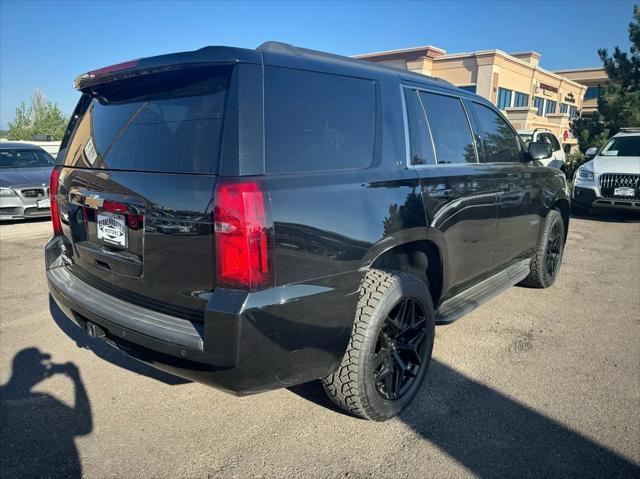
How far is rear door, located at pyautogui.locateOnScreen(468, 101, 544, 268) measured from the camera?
403 centimetres

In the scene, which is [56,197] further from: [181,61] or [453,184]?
[453,184]

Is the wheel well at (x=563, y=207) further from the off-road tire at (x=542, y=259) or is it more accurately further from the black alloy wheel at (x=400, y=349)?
the black alloy wheel at (x=400, y=349)

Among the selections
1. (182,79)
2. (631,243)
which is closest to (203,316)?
(182,79)

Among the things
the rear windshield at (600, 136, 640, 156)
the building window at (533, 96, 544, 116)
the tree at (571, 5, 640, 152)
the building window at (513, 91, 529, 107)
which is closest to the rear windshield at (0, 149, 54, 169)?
the rear windshield at (600, 136, 640, 156)

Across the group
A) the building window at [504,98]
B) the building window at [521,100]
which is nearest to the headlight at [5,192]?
the building window at [504,98]

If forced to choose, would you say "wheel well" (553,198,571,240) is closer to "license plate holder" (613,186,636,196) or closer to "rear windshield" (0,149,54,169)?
"license plate holder" (613,186,636,196)

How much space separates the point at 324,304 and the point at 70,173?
5.82 feet

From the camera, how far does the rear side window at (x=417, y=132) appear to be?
3.09m

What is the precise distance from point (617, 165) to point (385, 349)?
9137 millimetres

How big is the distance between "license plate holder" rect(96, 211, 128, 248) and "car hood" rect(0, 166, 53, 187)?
7.12 m

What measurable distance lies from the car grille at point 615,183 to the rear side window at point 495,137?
6.24 meters

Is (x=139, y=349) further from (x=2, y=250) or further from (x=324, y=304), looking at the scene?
(x=2, y=250)

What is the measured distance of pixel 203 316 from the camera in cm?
221

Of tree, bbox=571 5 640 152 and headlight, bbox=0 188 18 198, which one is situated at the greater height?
tree, bbox=571 5 640 152
